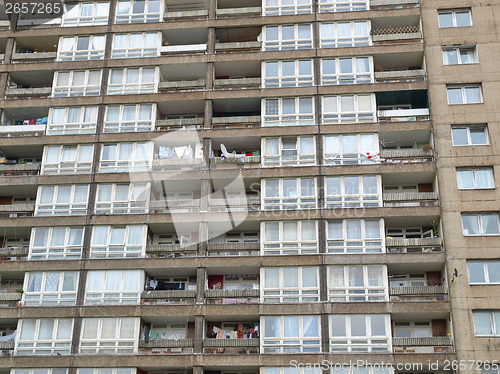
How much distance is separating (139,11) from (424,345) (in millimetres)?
28979

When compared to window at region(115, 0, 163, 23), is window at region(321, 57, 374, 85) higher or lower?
lower

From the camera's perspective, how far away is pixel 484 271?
127 ft

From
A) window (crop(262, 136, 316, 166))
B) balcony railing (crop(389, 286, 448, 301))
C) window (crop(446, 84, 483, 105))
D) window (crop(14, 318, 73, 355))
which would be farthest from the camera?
window (crop(262, 136, 316, 166))

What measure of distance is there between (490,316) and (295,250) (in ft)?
36.8

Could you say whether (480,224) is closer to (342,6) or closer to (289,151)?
(289,151)

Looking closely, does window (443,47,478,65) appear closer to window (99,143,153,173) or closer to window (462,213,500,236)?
window (462,213,500,236)

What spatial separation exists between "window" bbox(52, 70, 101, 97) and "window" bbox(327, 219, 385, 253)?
59.9 ft

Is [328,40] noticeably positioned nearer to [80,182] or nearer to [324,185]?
[324,185]

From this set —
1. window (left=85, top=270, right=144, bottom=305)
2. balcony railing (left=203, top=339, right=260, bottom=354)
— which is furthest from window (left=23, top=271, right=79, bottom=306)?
balcony railing (left=203, top=339, right=260, bottom=354)

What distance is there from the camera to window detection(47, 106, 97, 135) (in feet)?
148

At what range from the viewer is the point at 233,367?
3900cm

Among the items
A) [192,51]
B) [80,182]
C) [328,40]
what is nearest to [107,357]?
[80,182]

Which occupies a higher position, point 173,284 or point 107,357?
point 173,284

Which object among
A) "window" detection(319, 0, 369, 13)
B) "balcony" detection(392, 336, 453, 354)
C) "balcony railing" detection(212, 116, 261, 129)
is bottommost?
"balcony" detection(392, 336, 453, 354)
